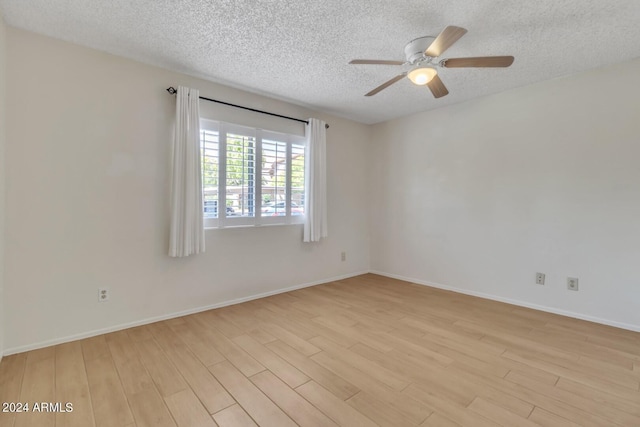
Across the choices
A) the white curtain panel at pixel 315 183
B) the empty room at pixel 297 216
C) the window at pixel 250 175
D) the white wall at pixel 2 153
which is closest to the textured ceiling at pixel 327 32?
the empty room at pixel 297 216

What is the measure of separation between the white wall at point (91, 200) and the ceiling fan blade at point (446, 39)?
86.7 inches

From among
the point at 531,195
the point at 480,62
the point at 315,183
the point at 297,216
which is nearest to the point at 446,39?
the point at 480,62

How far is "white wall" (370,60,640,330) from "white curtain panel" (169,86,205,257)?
301 centimetres

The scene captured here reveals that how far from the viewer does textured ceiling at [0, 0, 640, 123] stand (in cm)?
200

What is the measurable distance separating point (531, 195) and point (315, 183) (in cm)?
260

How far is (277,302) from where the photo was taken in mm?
3461

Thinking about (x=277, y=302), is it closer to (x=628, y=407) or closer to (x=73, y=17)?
(x=628, y=407)

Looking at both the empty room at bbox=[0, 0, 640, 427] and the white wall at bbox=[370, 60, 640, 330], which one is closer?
the empty room at bbox=[0, 0, 640, 427]

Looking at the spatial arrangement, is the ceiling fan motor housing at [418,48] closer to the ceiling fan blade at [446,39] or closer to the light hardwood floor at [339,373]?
the ceiling fan blade at [446,39]

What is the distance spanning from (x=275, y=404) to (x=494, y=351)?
1.76 m

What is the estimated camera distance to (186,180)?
2906mm

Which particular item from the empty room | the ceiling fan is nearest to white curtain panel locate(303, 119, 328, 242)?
the empty room

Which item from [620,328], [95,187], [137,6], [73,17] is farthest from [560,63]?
[95,187]

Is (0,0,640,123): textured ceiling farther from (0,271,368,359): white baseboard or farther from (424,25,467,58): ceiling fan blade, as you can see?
(0,271,368,359): white baseboard
